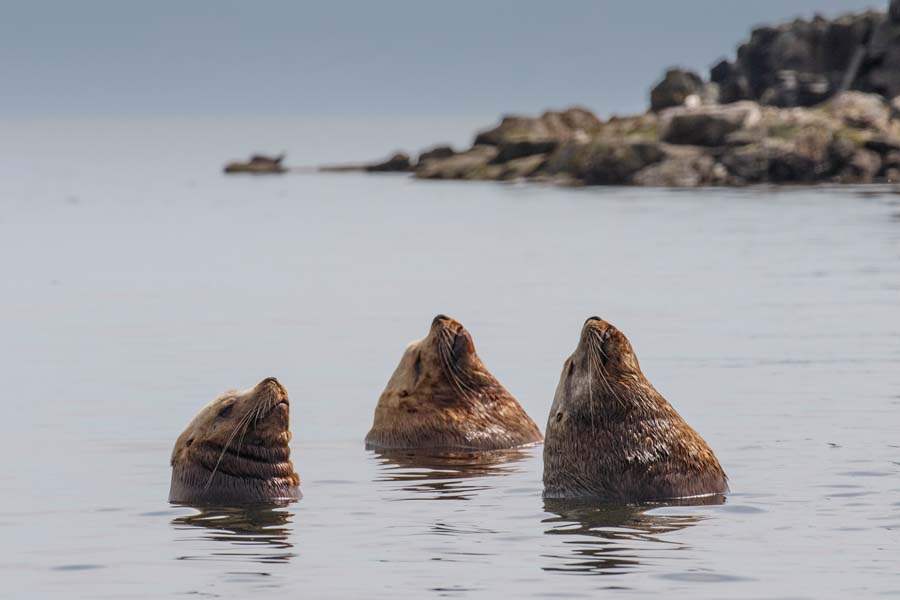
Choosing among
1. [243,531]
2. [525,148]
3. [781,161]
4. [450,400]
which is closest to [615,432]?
[243,531]

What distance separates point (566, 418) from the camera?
47.8 ft

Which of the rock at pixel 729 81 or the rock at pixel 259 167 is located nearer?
the rock at pixel 729 81

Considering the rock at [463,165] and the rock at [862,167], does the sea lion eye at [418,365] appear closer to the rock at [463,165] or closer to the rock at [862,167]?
the rock at [862,167]

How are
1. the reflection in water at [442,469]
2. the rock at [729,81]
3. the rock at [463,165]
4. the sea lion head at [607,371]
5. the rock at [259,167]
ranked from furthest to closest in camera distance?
1. the rock at [259,167]
2. the rock at [729,81]
3. the rock at [463,165]
4. the reflection in water at [442,469]
5. the sea lion head at [607,371]

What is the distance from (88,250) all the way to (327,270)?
12314 mm

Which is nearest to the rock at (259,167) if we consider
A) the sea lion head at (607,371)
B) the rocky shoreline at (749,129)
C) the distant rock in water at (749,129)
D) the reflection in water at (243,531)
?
the rocky shoreline at (749,129)

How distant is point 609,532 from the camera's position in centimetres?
1386

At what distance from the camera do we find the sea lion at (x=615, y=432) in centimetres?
1430

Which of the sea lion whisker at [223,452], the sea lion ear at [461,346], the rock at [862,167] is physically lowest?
the sea lion whisker at [223,452]

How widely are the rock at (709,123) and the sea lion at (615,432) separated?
70.3m

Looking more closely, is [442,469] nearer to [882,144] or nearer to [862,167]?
[862,167]

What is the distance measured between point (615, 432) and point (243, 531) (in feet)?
9.72

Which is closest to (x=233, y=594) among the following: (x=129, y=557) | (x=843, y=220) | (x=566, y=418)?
(x=129, y=557)

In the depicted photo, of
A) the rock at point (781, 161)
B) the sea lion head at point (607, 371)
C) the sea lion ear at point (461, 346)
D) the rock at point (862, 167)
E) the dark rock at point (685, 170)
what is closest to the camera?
the sea lion head at point (607, 371)
